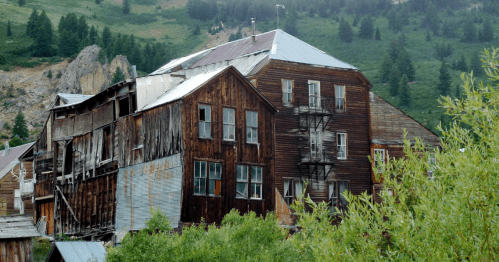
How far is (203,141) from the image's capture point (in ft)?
113

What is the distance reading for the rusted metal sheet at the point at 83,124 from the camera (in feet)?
137

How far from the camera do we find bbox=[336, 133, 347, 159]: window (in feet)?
139

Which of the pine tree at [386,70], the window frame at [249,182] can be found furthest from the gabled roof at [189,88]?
the pine tree at [386,70]

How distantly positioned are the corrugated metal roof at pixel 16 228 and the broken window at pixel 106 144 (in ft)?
29.5

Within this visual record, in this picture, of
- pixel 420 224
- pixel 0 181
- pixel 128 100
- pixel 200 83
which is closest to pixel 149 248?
pixel 420 224

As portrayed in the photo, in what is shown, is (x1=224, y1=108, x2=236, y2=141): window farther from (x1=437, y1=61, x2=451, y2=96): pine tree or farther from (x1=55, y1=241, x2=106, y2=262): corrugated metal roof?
(x1=437, y1=61, x2=451, y2=96): pine tree

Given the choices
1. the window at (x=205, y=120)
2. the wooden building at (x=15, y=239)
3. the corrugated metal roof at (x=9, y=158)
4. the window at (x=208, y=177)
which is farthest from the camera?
the corrugated metal roof at (x=9, y=158)

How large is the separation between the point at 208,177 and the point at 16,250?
10057 mm

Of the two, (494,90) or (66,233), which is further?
(66,233)

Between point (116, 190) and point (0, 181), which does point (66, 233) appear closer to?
point (116, 190)

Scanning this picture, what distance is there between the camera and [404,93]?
402 feet

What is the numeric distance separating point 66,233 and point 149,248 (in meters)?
21.4

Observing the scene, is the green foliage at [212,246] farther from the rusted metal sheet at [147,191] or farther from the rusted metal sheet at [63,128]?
the rusted metal sheet at [63,128]

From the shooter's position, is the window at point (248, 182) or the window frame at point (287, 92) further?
the window frame at point (287, 92)
